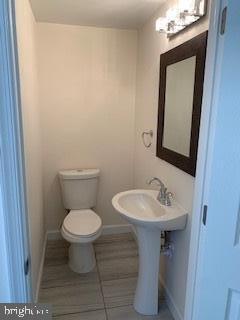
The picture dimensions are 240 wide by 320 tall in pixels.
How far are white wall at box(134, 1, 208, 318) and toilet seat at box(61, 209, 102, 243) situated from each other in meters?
0.60

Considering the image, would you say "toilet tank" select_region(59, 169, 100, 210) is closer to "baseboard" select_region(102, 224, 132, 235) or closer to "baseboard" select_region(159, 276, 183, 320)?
"baseboard" select_region(102, 224, 132, 235)

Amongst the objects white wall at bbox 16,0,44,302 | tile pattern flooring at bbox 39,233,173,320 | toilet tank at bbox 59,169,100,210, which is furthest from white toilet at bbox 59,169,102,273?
white wall at bbox 16,0,44,302

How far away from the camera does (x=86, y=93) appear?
8.57 feet

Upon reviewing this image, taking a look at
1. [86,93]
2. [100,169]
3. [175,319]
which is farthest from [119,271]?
[86,93]

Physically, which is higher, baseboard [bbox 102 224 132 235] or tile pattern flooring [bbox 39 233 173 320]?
baseboard [bbox 102 224 132 235]

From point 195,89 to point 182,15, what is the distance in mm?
446

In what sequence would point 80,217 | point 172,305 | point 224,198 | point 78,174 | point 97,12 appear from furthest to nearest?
point 78,174 < point 80,217 < point 97,12 < point 172,305 < point 224,198

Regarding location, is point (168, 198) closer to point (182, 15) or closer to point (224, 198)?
point (224, 198)

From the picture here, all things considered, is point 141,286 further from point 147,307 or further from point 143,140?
point 143,140

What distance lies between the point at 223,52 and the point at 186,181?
3.05ft

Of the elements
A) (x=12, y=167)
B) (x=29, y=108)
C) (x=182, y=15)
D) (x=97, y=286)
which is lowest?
(x=97, y=286)

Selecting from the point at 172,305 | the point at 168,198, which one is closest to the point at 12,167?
the point at 168,198

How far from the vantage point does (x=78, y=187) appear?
2596 millimetres

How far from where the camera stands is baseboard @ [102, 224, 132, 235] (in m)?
2.98
